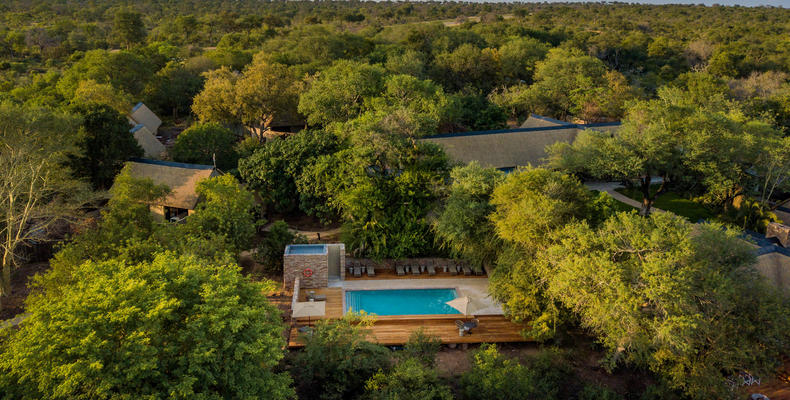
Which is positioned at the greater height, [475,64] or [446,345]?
[475,64]

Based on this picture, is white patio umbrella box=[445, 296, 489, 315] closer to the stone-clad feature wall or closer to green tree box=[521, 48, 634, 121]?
the stone-clad feature wall

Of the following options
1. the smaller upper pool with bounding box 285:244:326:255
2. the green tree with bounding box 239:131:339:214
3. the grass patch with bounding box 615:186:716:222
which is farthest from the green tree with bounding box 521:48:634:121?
the smaller upper pool with bounding box 285:244:326:255

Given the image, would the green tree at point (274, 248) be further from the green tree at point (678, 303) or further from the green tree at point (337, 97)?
the green tree at point (337, 97)

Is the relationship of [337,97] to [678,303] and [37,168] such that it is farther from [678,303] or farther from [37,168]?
[678,303]

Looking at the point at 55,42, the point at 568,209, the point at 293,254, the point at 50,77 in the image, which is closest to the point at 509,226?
the point at 568,209

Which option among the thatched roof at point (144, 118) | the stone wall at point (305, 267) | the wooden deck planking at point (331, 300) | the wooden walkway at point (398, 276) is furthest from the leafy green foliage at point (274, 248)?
the thatched roof at point (144, 118)

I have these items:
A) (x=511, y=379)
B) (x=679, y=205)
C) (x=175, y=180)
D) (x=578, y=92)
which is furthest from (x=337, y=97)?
(x=511, y=379)

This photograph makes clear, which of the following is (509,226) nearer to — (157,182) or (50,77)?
(157,182)
